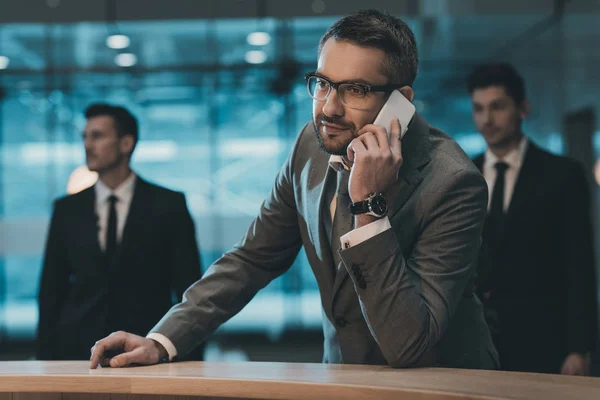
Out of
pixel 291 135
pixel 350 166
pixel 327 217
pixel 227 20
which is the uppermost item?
pixel 227 20

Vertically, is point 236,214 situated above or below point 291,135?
below

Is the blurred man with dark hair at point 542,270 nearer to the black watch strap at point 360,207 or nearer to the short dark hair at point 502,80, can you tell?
the short dark hair at point 502,80

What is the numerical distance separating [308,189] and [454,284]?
21.6 inches

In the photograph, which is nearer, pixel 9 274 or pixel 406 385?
pixel 406 385

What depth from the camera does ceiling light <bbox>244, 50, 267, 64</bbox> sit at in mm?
8648

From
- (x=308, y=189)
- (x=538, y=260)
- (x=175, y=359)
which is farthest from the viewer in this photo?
(x=538, y=260)

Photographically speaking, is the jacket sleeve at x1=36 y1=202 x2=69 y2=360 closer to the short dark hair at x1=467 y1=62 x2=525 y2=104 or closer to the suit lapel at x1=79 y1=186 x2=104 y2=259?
the suit lapel at x1=79 y1=186 x2=104 y2=259

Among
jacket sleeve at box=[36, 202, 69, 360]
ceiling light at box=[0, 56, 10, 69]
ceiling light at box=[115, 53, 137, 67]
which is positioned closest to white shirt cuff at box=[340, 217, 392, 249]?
jacket sleeve at box=[36, 202, 69, 360]

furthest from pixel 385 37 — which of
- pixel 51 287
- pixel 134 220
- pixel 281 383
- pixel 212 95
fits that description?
pixel 212 95

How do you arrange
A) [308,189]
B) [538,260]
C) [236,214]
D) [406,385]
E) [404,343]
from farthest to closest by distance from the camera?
1. [236,214]
2. [538,260]
3. [308,189]
4. [404,343]
5. [406,385]

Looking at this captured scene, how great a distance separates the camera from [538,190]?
12.8 ft

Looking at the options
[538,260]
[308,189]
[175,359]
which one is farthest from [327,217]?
[538,260]

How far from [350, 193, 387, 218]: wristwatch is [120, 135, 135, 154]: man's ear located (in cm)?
292

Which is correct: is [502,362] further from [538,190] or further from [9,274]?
[9,274]
